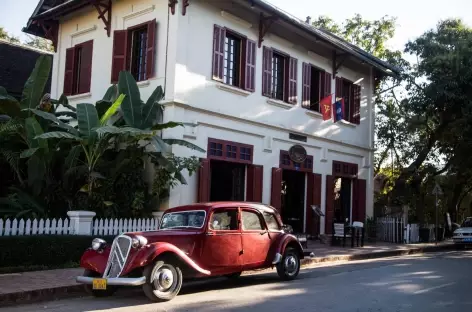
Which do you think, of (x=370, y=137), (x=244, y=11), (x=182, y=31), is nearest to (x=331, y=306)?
(x=182, y=31)

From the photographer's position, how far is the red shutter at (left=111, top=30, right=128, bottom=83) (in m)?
16.1

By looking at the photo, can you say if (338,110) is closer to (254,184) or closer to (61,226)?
(254,184)

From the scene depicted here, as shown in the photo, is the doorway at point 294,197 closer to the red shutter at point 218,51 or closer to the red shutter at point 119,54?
the red shutter at point 218,51

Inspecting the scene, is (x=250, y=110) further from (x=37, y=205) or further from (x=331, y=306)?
(x=331, y=306)

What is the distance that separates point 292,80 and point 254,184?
441 centimetres

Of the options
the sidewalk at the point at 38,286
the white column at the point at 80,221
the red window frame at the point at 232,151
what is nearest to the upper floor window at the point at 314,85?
the red window frame at the point at 232,151

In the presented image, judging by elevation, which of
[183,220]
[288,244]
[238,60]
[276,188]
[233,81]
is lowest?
[288,244]

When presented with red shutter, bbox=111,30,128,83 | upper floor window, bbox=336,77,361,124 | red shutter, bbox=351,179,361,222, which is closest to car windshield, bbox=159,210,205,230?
red shutter, bbox=111,30,128,83

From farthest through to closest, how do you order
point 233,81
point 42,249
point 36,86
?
1. point 233,81
2. point 36,86
3. point 42,249

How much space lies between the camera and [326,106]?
19.2 metres

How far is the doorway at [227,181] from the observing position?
17.0 m

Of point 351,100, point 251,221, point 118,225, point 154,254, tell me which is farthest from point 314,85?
point 154,254

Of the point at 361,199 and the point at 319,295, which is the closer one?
the point at 319,295

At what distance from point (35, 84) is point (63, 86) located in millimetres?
4967
